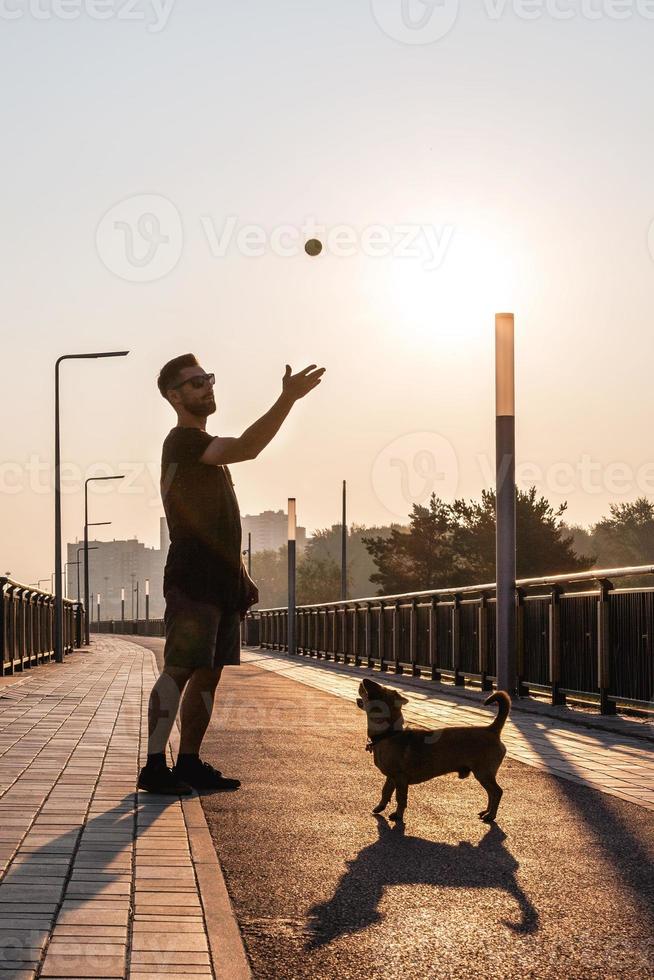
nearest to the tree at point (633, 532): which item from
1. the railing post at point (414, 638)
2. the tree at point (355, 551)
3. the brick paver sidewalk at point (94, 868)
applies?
the tree at point (355, 551)

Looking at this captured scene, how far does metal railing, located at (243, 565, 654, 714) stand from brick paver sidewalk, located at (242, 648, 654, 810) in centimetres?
48

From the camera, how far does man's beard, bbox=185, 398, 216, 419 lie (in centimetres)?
605

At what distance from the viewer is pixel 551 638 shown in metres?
11.9

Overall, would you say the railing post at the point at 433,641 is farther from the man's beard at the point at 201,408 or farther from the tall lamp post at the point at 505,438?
the man's beard at the point at 201,408

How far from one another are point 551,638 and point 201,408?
21.8ft

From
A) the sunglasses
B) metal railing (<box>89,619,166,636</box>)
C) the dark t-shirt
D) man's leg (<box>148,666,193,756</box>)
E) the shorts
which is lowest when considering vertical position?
metal railing (<box>89,619,166,636</box>)

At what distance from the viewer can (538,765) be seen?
750 centimetres

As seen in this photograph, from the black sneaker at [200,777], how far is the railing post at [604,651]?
506 centimetres

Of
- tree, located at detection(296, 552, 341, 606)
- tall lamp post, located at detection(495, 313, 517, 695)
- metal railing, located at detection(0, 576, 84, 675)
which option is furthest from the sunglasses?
tree, located at detection(296, 552, 341, 606)

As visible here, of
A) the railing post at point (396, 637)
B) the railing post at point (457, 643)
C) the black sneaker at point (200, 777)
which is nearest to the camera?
the black sneaker at point (200, 777)

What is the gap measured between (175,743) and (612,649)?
4086 millimetres

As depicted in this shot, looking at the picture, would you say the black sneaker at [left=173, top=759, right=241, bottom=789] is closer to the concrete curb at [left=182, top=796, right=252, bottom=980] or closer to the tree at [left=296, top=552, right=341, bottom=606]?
the concrete curb at [left=182, top=796, right=252, bottom=980]

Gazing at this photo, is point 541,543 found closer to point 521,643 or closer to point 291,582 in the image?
point 291,582

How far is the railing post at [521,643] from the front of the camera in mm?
12875
